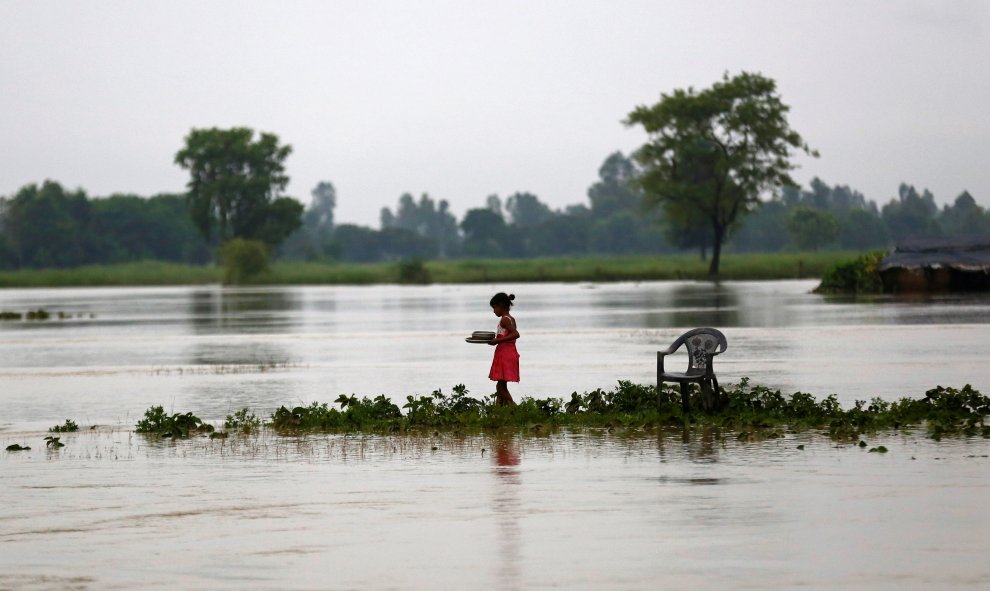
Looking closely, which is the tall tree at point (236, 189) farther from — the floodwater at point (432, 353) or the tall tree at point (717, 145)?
the floodwater at point (432, 353)

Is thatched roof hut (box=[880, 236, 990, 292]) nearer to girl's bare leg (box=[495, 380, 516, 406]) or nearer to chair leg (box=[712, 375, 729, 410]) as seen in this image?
chair leg (box=[712, 375, 729, 410])

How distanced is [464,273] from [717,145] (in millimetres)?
21602

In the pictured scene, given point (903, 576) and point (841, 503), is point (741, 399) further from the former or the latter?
point (903, 576)

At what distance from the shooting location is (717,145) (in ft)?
330

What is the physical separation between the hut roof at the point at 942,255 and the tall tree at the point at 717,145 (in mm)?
38885

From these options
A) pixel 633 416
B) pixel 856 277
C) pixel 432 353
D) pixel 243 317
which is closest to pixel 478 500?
pixel 633 416

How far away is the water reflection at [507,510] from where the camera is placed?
7.80 m

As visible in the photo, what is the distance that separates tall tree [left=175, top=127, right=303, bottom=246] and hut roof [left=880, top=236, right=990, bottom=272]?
81.4m

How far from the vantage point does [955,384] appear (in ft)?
62.8

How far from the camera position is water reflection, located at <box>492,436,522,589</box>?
7.80 m

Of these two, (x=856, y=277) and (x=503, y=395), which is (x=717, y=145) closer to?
(x=856, y=277)

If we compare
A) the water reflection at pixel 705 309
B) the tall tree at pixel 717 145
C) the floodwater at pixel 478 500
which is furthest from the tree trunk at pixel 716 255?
the floodwater at pixel 478 500

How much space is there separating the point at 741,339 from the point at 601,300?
93.3ft

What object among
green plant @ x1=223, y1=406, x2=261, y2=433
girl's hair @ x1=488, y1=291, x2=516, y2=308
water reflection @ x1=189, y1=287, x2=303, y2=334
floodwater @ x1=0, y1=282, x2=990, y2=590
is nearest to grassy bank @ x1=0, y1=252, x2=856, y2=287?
water reflection @ x1=189, y1=287, x2=303, y2=334
